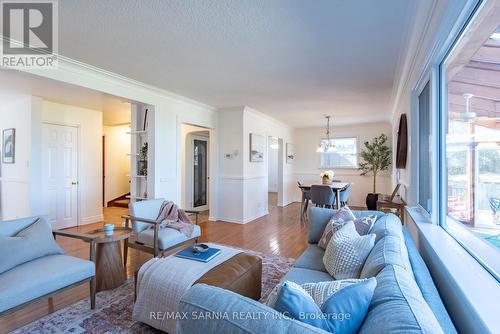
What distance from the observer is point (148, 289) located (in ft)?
6.02

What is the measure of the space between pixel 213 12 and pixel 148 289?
85.5 inches

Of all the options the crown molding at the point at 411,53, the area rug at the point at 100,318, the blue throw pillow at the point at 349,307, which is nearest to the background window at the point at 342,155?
the crown molding at the point at 411,53

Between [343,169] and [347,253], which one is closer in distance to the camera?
[347,253]

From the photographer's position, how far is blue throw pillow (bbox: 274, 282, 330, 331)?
0.84 m

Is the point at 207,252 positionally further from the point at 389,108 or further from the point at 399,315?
the point at 389,108

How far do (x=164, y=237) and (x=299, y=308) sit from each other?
2300mm

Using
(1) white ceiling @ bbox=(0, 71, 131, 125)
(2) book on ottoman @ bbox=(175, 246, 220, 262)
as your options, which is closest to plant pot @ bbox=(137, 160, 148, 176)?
(1) white ceiling @ bbox=(0, 71, 131, 125)

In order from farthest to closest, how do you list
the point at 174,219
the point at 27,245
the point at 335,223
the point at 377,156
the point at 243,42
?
1. the point at 377,156
2. the point at 174,219
3. the point at 243,42
4. the point at 335,223
5. the point at 27,245

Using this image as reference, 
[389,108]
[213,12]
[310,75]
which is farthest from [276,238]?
[389,108]

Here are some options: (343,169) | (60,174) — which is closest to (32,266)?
(60,174)

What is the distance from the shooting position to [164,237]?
9.29 ft

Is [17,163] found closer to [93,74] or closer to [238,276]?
[93,74]

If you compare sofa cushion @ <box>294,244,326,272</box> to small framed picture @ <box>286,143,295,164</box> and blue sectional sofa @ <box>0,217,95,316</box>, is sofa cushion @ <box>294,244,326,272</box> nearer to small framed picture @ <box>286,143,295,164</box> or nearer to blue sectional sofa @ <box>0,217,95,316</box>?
blue sectional sofa @ <box>0,217,95,316</box>

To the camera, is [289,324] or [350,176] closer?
[289,324]
